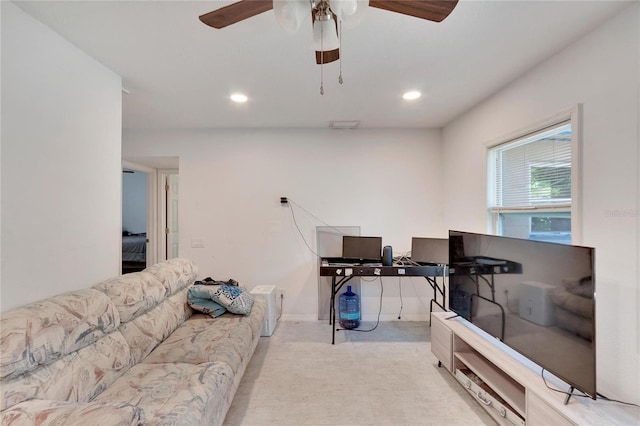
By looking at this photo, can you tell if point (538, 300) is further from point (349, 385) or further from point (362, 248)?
point (362, 248)

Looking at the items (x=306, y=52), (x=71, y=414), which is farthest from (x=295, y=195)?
(x=71, y=414)

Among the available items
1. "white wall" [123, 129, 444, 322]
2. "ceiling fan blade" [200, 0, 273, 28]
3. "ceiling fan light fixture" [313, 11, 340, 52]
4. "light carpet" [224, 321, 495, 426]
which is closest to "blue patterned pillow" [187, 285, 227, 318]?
"light carpet" [224, 321, 495, 426]

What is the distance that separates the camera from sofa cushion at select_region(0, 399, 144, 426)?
0.93 meters

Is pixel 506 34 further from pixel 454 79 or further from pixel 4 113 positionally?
pixel 4 113

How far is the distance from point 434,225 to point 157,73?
11.3 feet

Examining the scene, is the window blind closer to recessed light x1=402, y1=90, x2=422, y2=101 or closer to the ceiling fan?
recessed light x1=402, y1=90, x2=422, y2=101

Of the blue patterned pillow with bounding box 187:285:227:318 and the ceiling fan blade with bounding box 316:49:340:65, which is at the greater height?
the ceiling fan blade with bounding box 316:49:340:65

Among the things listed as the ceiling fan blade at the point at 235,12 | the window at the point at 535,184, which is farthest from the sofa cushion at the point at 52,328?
the window at the point at 535,184

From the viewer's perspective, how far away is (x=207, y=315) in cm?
245

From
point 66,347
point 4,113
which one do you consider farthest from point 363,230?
point 4,113

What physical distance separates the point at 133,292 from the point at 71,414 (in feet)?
3.25

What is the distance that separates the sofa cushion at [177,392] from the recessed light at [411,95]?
266 cm

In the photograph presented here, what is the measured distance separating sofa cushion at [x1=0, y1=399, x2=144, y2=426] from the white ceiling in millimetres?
1890

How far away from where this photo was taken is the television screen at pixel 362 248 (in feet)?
10.3
